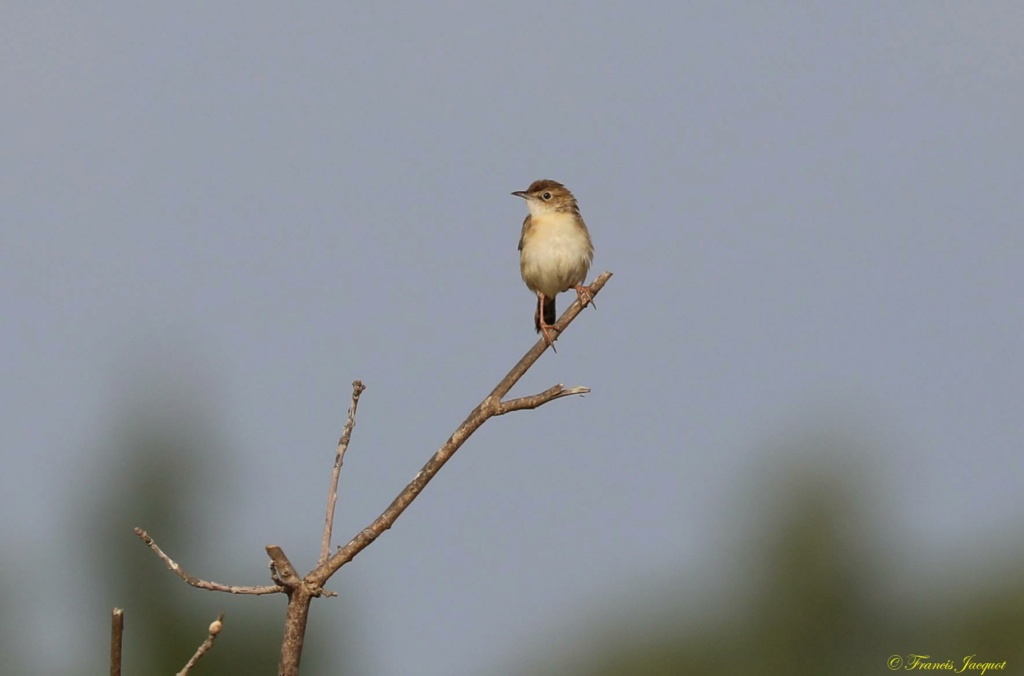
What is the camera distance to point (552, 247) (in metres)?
10.9

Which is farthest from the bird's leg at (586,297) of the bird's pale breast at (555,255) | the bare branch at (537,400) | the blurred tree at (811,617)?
the blurred tree at (811,617)

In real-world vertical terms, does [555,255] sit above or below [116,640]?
above

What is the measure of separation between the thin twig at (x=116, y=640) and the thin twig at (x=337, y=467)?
94 centimetres

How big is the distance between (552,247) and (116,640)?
8.37m

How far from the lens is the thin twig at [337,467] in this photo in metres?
3.76

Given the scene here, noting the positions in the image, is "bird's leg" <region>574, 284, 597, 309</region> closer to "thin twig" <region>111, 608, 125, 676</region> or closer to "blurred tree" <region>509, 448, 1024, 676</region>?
"thin twig" <region>111, 608, 125, 676</region>

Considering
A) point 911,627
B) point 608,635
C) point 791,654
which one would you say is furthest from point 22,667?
point 911,627

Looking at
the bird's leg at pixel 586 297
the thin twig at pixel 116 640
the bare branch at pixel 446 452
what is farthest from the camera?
the bird's leg at pixel 586 297

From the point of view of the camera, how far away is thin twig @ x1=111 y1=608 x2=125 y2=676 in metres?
2.66

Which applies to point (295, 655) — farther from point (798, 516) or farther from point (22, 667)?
point (798, 516)

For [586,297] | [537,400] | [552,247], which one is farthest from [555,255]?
[537,400]

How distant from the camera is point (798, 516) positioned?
32406 mm

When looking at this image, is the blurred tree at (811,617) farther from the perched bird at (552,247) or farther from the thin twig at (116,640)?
the thin twig at (116,640)

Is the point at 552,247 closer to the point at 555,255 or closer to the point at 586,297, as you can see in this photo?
the point at 555,255
